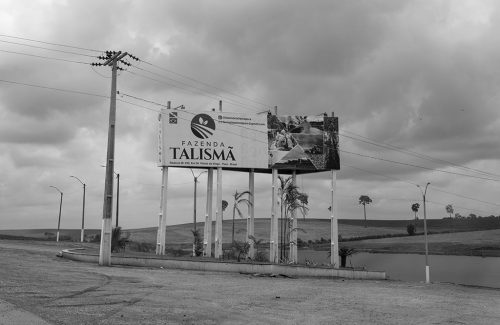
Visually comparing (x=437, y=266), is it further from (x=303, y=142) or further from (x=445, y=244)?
(x=303, y=142)

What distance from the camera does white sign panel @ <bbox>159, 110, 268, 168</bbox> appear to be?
167 ft

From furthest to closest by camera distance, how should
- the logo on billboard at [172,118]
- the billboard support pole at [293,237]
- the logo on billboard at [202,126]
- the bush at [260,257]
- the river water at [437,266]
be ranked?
the river water at [437,266], the billboard support pole at [293,237], the bush at [260,257], the logo on billboard at [202,126], the logo on billboard at [172,118]

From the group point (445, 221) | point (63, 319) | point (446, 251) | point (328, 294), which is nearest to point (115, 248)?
point (328, 294)

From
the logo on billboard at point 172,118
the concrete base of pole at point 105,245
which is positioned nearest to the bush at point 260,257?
the logo on billboard at point 172,118

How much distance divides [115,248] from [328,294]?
27.7 m

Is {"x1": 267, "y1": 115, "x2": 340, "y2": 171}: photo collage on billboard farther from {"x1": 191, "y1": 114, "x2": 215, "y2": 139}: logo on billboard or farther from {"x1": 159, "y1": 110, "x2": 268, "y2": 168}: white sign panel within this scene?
{"x1": 191, "y1": 114, "x2": 215, "y2": 139}: logo on billboard

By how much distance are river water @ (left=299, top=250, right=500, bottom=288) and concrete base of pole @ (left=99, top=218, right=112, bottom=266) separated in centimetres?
3145

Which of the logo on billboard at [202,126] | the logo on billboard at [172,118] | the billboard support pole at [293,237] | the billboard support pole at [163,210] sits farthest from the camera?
the billboard support pole at [293,237]

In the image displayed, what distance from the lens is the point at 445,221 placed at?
165 meters

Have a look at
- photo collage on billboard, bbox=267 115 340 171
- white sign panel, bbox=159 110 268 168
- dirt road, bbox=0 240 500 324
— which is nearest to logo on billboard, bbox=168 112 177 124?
white sign panel, bbox=159 110 268 168

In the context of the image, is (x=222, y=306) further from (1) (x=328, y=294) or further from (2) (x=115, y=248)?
(2) (x=115, y=248)

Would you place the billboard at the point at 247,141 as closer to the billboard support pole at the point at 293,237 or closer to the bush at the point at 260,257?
the billboard support pole at the point at 293,237

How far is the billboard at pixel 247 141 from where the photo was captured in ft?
168

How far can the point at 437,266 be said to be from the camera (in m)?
90.9
